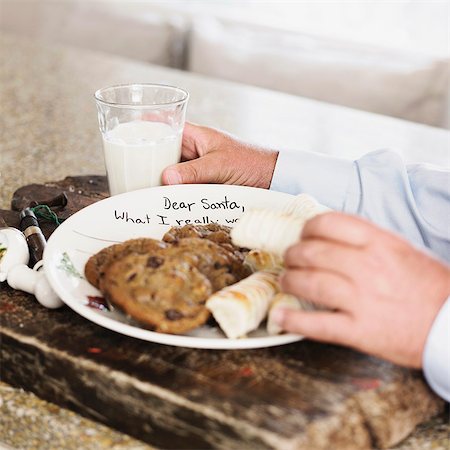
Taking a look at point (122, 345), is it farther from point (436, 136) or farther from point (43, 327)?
point (436, 136)

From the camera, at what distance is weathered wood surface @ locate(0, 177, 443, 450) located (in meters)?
0.68

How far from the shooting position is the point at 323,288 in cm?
72

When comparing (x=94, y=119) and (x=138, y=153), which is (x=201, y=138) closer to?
(x=138, y=153)

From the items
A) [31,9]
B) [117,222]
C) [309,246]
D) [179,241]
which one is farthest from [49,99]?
[31,9]

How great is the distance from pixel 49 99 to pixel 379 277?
1.39 metres

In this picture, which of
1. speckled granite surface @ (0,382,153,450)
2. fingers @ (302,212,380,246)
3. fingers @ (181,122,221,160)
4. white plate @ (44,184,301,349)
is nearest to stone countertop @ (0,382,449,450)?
speckled granite surface @ (0,382,153,450)

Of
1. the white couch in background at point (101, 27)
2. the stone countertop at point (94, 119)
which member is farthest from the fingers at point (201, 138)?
the white couch in background at point (101, 27)

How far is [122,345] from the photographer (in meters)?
0.79

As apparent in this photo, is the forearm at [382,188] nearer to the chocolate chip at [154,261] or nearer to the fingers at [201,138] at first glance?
the fingers at [201,138]

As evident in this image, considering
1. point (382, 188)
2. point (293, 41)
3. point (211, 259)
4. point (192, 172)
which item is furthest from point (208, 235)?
point (293, 41)

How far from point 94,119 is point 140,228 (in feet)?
2.83

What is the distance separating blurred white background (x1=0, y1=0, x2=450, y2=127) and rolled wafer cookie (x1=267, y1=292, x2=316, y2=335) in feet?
6.88

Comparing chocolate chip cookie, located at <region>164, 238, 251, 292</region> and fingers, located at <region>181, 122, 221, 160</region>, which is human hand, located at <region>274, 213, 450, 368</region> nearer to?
chocolate chip cookie, located at <region>164, 238, 251, 292</region>

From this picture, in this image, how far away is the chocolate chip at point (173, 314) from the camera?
30.0 inches
